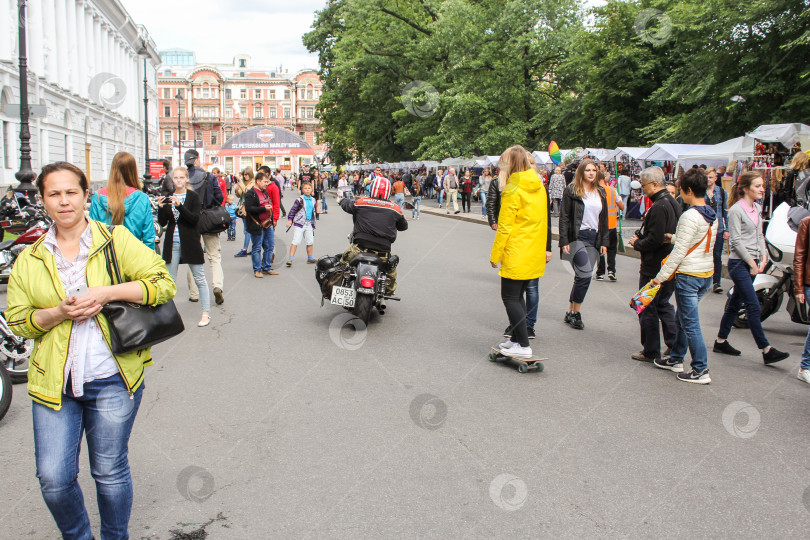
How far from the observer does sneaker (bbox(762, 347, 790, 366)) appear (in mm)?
6238

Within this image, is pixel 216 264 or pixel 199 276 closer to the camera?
pixel 199 276

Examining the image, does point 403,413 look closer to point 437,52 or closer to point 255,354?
point 255,354

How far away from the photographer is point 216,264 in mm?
8766

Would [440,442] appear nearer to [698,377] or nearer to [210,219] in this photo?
[698,377]

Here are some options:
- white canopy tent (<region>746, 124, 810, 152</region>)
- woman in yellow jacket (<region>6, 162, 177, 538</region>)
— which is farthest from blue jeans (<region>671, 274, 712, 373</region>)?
white canopy tent (<region>746, 124, 810, 152</region>)

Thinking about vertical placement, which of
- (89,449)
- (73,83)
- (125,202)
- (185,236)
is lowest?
(89,449)

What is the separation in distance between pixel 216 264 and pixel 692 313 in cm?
557

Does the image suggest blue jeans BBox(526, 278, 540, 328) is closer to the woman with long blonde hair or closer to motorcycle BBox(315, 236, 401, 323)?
motorcycle BBox(315, 236, 401, 323)

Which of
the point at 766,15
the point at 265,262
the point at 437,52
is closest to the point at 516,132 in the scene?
the point at 437,52

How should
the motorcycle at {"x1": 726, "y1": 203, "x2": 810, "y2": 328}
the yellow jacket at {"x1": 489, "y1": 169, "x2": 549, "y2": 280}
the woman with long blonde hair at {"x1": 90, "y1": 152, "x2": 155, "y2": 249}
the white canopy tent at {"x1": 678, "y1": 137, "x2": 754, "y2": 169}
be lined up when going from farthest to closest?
the white canopy tent at {"x1": 678, "y1": 137, "x2": 754, "y2": 169}
the motorcycle at {"x1": 726, "y1": 203, "x2": 810, "y2": 328}
the yellow jacket at {"x1": 489, "y1": 169, "x2": 549, "y2": 280}
the woman with long blonde hair at {"x1": 90, "y1": 152, "x2": 155, "y2": 249}

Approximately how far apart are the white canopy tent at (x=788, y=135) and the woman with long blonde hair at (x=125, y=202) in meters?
15.6

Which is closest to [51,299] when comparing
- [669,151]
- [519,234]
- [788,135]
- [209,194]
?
[519,234]

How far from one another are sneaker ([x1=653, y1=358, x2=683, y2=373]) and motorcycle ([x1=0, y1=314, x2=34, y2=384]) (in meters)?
5.14

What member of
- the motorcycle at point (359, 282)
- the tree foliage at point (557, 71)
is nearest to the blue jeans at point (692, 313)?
the motorcycle at point (359, 282)
